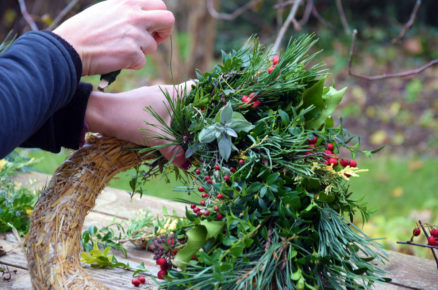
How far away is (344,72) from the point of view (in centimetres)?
457

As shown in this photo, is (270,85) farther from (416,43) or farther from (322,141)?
(416,43)

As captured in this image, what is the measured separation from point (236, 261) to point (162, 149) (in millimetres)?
287

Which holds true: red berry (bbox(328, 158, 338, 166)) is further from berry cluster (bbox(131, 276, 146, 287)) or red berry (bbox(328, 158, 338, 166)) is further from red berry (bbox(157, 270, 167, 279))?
berry cluster (bbox(131, 276, 146, 287))

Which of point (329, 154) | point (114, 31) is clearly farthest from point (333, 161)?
point (114, 31)

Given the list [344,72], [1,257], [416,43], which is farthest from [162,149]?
[416,43]

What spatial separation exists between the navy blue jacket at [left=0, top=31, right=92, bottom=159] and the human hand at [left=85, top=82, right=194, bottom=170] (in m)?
0.12

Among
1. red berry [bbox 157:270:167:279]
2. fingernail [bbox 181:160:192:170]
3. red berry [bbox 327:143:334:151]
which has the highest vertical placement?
red berry [bbox 327:143:334:151]

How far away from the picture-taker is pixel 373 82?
438cm

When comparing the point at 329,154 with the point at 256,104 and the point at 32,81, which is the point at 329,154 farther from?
the point at 32,81

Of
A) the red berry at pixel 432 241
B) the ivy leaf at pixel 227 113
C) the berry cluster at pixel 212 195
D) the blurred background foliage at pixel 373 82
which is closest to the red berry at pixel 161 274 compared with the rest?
the berry cluster at pixel 212 195

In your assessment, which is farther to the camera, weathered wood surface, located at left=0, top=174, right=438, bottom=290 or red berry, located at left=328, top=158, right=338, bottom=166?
weathered wood surface, located at left=0, top=174, right=438, bottom=290

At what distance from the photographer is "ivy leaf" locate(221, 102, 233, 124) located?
79 centimetres

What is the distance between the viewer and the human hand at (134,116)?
0.90 metres

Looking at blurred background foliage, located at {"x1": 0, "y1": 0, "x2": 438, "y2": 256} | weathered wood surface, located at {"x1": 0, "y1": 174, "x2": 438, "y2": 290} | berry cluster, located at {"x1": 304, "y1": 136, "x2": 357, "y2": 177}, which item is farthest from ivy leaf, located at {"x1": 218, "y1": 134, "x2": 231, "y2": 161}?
blurred background foliage, located at {"x1": 0, "y1": 0, "x2": 438, "y2": 256}
